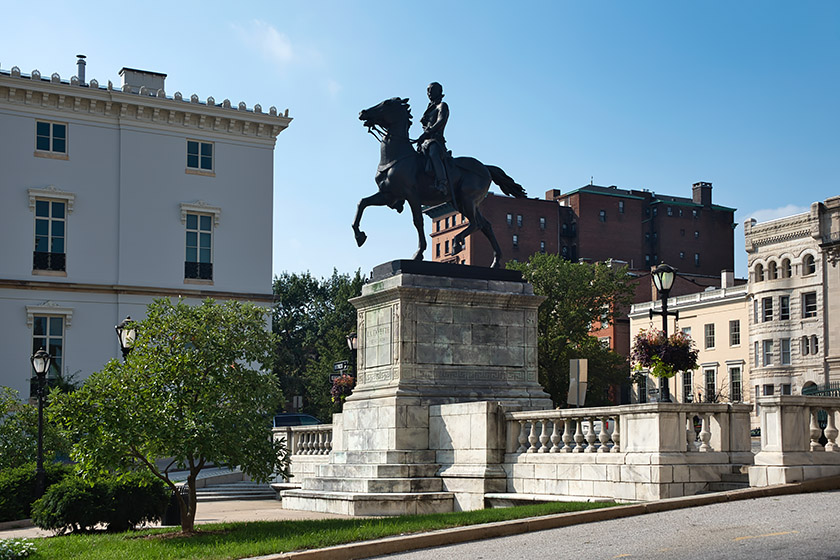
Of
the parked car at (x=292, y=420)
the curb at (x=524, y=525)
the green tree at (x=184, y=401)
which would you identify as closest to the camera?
the curb at (x=524, y=525)

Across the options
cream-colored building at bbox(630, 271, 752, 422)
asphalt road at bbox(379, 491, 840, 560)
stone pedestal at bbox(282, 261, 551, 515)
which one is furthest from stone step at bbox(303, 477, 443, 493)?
cream-colored building at bbox(630, 271, 752, 422)

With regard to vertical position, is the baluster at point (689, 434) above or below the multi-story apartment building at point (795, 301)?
below

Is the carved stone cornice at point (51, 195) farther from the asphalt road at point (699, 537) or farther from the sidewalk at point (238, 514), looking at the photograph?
the asphalt road at point (699, 537)

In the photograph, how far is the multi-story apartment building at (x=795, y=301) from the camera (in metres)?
75.7

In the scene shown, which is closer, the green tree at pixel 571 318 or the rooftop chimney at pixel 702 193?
the green tree at pixel 571 318

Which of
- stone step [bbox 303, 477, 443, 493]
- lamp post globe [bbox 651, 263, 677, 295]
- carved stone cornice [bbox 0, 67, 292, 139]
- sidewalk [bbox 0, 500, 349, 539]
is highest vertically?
carved stone cornice [bbox 0, 67, 292, 139]

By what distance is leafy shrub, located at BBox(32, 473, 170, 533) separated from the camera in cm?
1845

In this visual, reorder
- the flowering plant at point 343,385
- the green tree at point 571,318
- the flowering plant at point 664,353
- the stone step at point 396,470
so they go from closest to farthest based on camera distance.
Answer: the stone step at point 396,470
the flowering plant at point 664,353
the flowering plant at point 343,385
the green tree at point 571,318

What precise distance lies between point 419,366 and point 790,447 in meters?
8.76

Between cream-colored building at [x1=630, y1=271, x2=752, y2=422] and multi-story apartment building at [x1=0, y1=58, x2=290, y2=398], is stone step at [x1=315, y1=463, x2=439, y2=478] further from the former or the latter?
cream-colored building at [x1=630, y1=271, x2=752, y2=422]

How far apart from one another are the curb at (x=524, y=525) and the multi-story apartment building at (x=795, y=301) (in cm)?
6221

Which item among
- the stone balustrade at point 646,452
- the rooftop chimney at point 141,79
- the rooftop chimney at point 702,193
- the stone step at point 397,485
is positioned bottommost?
the stone step at point 397,485

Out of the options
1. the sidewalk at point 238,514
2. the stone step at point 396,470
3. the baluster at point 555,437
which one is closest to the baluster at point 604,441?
the baluster at point 555,437

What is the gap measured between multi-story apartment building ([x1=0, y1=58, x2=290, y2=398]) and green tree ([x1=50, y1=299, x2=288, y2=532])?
108 ft
